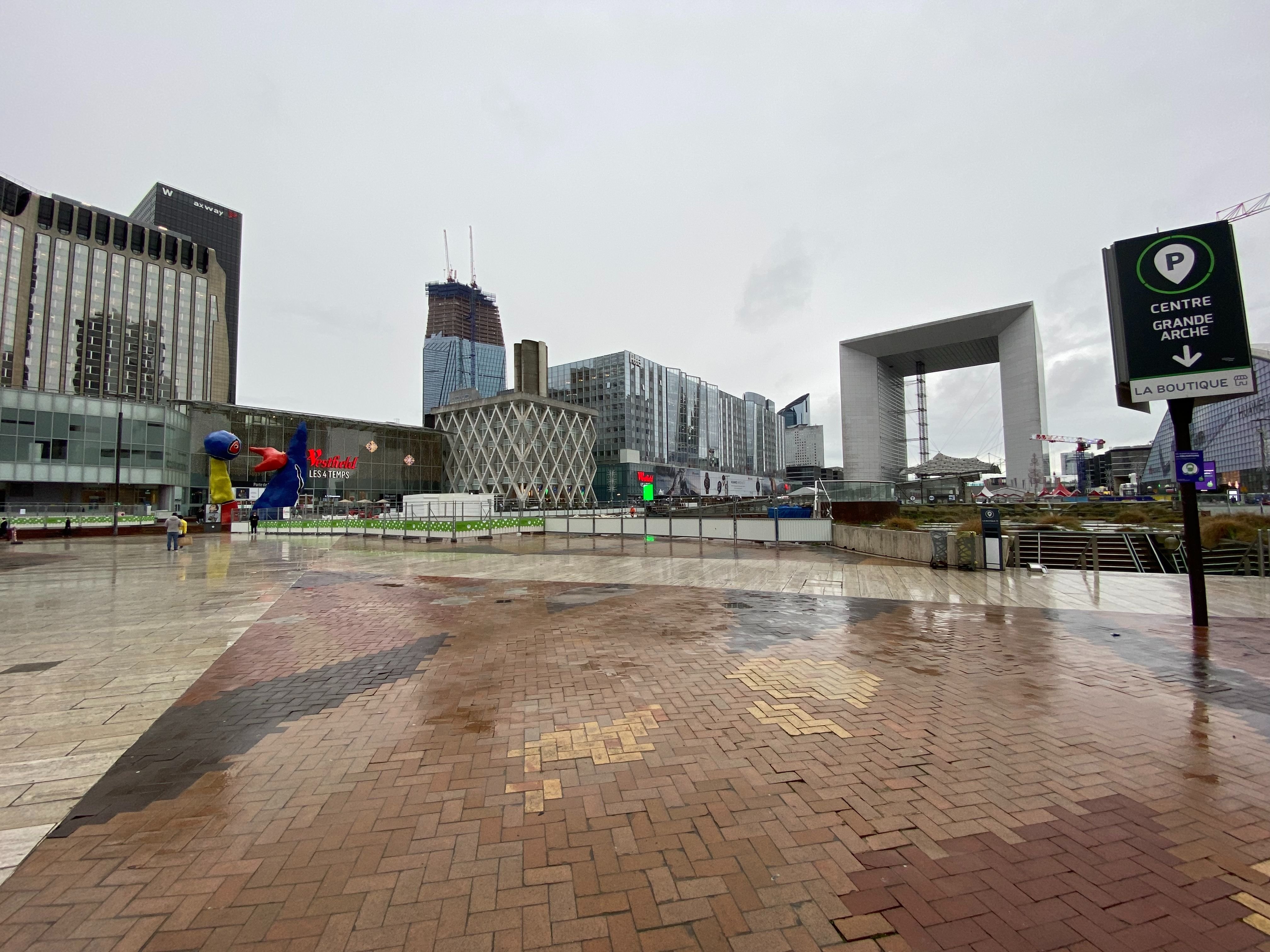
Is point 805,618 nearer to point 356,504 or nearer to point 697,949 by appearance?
point 697,949

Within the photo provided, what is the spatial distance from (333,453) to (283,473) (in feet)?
109

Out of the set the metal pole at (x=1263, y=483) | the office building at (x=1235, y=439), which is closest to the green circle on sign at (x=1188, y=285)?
the metal pole at (x=1263, y=483)

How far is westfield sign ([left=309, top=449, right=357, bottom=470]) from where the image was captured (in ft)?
207

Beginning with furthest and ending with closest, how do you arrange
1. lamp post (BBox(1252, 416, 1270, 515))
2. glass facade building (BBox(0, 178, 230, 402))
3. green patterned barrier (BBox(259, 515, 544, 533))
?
glass facade building (BBox(0, 178, 230, 402)) < lamp post (BBox(1252, 416, 1270, 515)) < green patterned barrier (BBox(259, 515, 544, 533))

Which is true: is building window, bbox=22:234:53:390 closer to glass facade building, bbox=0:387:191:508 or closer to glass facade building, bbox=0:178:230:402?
glass facade building, bbox=0:178:230:402

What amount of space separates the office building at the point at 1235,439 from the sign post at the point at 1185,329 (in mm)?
92882

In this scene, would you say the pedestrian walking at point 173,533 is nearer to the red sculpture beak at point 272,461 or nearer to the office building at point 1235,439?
the red sculpture beak at point 272,461

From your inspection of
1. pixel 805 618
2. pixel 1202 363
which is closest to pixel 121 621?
pixel 805 618

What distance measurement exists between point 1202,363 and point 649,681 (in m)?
9.38

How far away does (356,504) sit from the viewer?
60438mm

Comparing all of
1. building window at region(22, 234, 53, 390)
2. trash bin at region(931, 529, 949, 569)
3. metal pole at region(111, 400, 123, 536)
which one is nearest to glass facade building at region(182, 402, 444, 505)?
metal pole at region(111, 400, 123, 536)

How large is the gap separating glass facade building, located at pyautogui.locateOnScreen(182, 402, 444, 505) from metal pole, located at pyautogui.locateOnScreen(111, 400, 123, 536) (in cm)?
920

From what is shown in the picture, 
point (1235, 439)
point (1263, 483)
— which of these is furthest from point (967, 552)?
point (1235, 439)

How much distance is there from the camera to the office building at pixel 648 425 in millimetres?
104438
